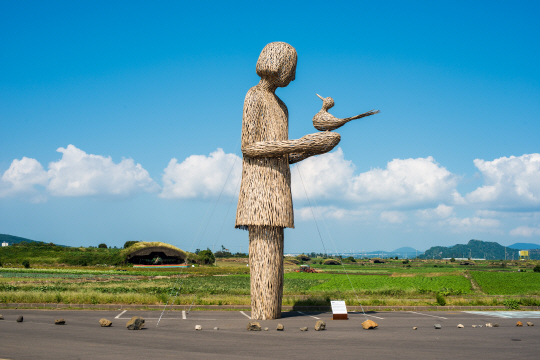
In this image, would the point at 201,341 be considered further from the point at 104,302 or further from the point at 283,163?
the point at 104,302

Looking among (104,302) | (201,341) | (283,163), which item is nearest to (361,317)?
(283,163)

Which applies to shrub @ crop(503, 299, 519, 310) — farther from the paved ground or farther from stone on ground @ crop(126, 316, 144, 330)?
stone on ground @ crop(126, 316, 144, 330)

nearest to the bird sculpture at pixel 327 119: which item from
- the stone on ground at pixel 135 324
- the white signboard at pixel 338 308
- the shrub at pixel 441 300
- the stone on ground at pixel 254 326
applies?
the white signboard at pixel 338 308

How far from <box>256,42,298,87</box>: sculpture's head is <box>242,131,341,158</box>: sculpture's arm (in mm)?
1919

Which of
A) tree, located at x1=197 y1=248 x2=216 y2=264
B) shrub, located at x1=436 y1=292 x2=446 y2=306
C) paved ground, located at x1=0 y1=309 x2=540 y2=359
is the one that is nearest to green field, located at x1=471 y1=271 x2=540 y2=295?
shrub, located at x1=436 y1=292 x2=446 y2=306

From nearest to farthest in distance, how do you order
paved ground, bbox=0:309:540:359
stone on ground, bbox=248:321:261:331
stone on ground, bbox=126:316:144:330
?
paved ground, bbox=0:309:540:359, stone on ground, bbox=126:316:144:330, stone on ground, bbox=248:321:261:331

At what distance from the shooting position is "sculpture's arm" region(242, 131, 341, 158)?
10023 millimetres

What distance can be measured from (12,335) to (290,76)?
8.38 m

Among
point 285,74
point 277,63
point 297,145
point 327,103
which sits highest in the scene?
point 277,63

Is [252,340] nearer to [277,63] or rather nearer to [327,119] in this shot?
[327,119]

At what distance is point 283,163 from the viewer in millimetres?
10562

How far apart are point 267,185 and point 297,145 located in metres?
1.22

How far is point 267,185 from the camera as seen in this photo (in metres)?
10.2

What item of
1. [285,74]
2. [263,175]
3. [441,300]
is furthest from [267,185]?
[441,300]
